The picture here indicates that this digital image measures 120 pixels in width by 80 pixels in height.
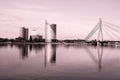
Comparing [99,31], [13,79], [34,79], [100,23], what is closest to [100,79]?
[34,79]

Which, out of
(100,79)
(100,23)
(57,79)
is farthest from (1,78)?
(100,23)

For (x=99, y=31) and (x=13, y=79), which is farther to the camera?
(x=99, y=31)

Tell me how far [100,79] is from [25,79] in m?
7.66

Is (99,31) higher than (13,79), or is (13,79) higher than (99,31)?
(99,31)

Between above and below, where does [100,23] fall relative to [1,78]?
above

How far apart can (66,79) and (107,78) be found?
458 centimetres

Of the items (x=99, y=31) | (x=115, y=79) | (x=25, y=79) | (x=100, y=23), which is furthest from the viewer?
(x=100, y=23)

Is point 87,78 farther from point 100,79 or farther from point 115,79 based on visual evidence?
point 115,79

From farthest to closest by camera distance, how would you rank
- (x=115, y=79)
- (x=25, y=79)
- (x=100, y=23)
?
(x=100, y=23), (x=115, y=79), (x=25, y=79)

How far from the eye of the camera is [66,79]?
21094mm

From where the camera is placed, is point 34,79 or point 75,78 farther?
point 75,78

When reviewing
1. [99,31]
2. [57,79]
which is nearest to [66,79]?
[57,79]

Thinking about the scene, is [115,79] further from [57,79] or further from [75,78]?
[57,79]

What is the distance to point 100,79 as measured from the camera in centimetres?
2156
